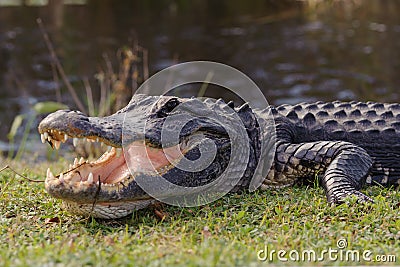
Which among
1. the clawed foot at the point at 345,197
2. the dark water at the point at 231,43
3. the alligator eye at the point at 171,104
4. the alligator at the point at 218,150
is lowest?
the dark water at the point at 231,43

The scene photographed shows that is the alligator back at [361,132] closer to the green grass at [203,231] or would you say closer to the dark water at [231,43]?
the green grass at [203,231]

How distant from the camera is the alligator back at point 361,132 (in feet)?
16.0

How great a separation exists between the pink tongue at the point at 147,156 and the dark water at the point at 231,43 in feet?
18.3

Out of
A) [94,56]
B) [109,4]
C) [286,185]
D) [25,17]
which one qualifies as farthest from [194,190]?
[109,4]

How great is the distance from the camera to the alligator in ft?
12.3

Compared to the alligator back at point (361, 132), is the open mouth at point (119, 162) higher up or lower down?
higher up

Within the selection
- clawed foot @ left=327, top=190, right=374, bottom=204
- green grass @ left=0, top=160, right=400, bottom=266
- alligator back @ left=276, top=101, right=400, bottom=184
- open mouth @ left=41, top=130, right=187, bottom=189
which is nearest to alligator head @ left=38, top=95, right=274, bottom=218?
open mouth @ left=41, top=130, right=187, bottom=189

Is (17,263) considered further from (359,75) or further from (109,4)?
(109,4)

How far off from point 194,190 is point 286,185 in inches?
31.6

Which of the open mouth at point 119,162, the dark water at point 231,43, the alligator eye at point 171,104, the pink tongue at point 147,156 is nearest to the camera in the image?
the open mouth at point 119,162

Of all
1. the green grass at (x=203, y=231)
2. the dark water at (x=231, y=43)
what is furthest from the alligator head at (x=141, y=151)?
the dark water at (x=231, y=43)

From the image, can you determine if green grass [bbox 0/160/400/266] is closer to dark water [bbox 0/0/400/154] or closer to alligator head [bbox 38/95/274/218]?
alligator head [bbox 38/95/274/218]

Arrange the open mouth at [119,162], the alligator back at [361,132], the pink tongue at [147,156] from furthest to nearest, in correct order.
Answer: the alligator back at [361,132], the pink tongue at [147,156], the open mouth at [119,162]

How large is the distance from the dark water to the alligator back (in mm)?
5280
